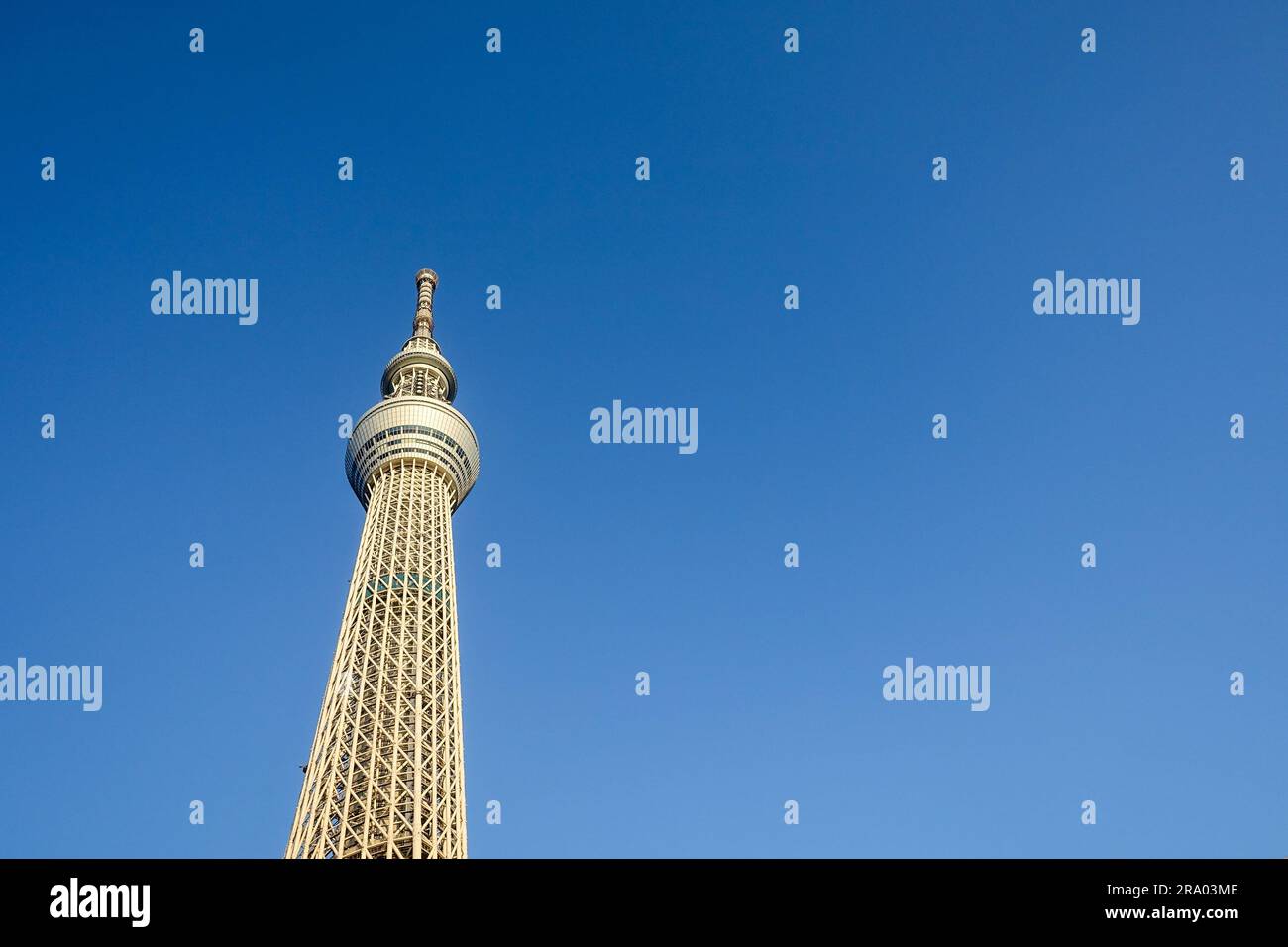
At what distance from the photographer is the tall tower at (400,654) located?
5469 cm

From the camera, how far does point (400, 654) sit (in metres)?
65.8

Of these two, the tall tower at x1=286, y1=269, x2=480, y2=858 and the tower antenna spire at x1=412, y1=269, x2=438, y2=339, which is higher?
the tower antenna spire at x1=412, y1=269, x2=438, y2=339

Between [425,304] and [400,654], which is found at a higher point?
[425,304]

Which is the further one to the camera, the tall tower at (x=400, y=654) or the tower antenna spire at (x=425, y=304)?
the tower antenna spire at (x=425, y=304)

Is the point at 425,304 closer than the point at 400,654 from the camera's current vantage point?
No

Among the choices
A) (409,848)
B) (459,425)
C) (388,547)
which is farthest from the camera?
(459,425)

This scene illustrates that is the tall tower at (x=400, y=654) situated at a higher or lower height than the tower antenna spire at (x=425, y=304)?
lower

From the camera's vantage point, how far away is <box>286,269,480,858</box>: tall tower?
54.7 m

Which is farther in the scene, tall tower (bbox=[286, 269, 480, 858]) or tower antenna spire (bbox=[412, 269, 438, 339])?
tower antenna spire (bbox=[412, 269, 438, 339])
